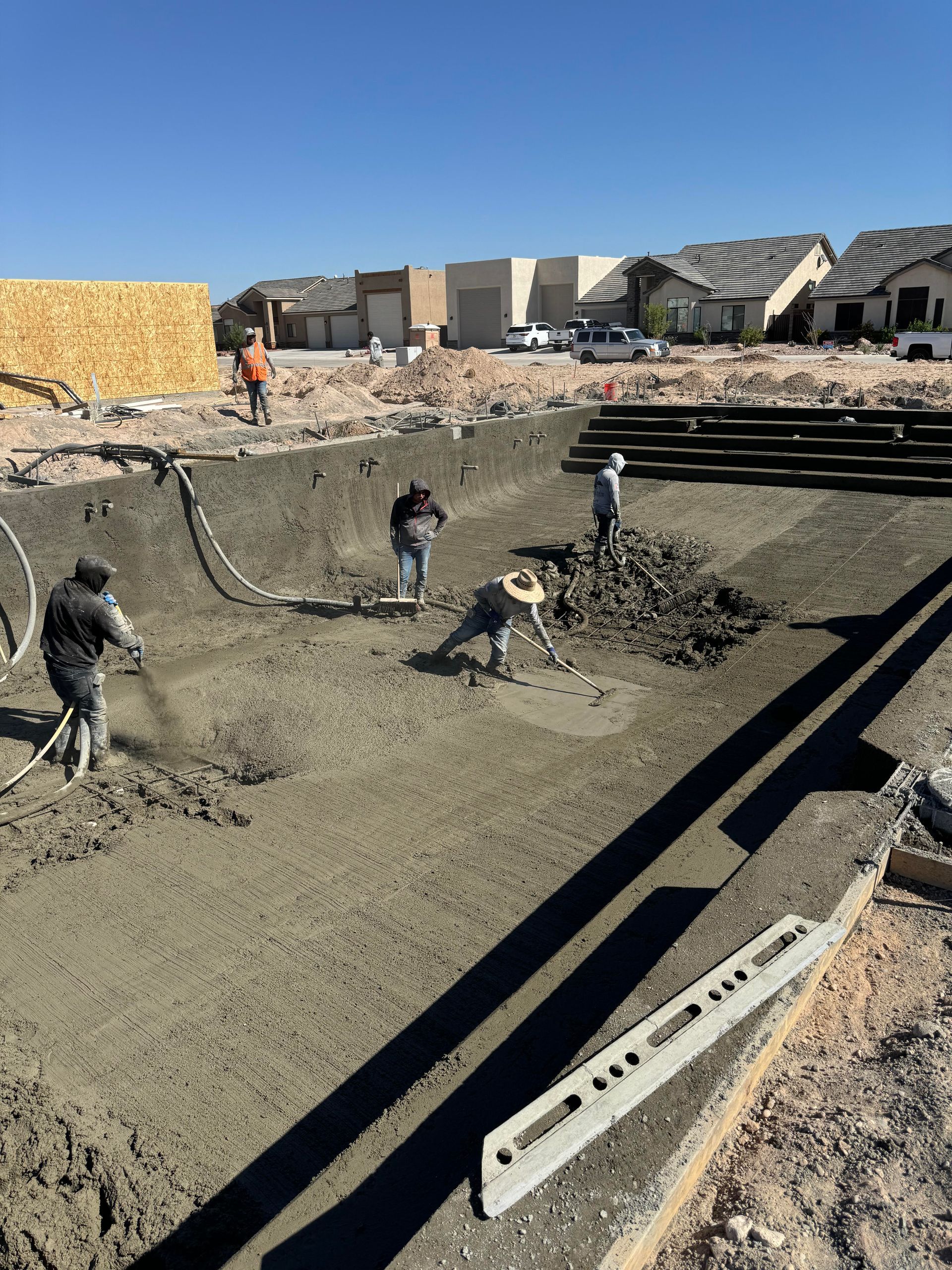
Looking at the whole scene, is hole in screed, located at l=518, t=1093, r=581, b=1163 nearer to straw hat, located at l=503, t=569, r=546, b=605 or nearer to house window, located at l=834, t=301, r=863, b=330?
straw hat, located at l=503, t=569, r=546, b=605

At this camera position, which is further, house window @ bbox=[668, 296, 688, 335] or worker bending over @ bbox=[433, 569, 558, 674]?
house window @ bbox=[668, 296, 688, 335]

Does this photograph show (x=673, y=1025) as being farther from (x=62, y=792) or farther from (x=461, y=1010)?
(x=62, y=792)

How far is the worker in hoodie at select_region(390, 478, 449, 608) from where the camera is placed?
9.45 meters

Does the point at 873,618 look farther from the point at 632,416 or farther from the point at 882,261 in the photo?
the point at 882,261

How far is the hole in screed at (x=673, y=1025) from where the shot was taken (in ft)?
10.3

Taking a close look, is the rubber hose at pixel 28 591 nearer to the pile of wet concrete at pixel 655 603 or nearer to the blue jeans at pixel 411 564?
the blue jeans at pixel 411 564

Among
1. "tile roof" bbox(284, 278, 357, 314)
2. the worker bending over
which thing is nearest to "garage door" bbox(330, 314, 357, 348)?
"tile roof" bbox(284, 278, 357, 314)

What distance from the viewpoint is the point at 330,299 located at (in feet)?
160

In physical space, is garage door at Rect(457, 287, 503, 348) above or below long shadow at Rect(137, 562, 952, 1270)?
above

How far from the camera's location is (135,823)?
233 inches

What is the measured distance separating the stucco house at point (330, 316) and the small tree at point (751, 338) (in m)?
20.9

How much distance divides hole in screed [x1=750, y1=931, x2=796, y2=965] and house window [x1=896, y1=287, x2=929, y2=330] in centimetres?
3667

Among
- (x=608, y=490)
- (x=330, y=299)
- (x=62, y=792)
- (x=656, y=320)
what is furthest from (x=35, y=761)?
(x=330, y=299)

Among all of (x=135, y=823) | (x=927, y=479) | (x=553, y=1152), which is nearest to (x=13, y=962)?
(x=135, y=823)
